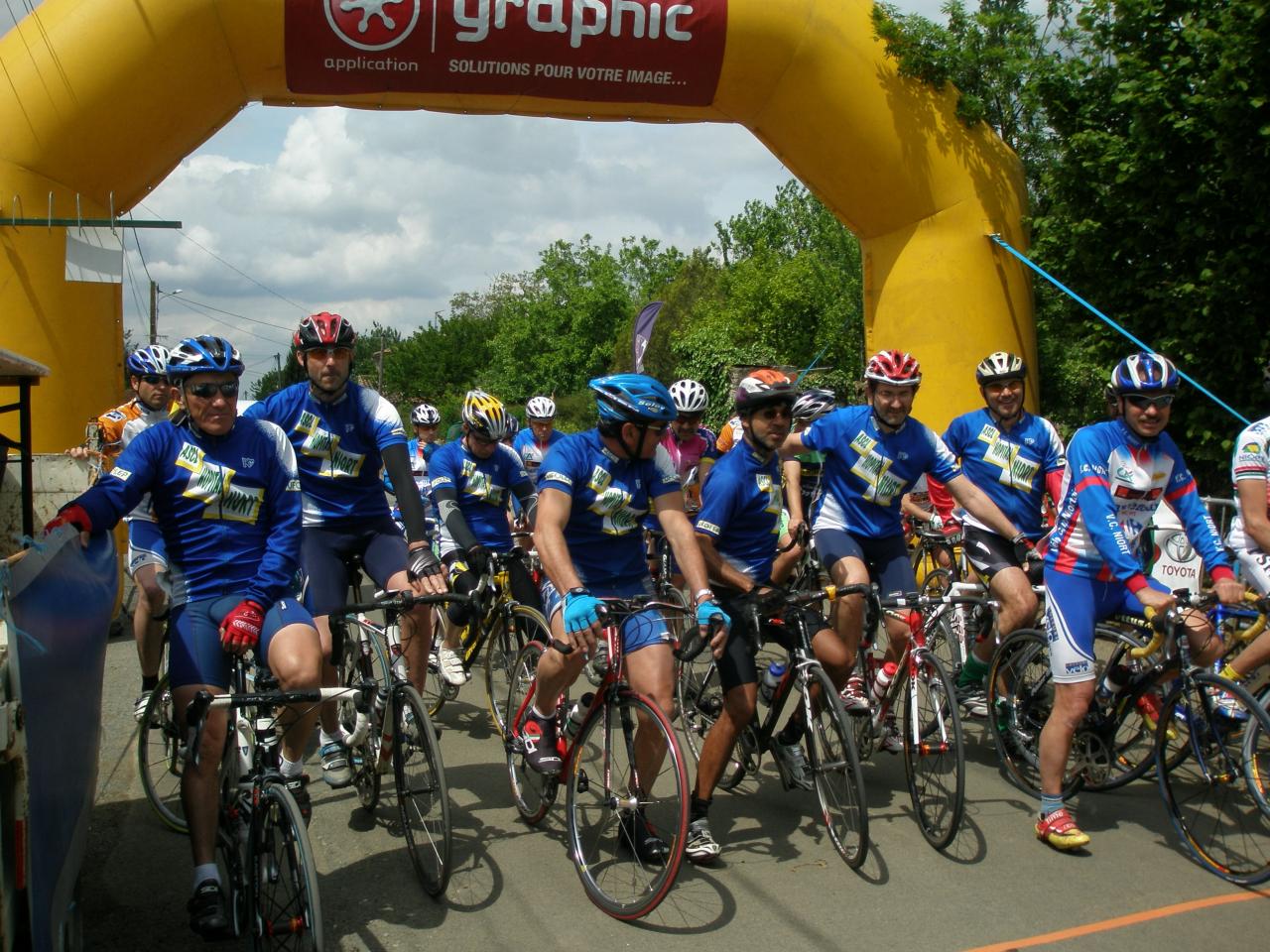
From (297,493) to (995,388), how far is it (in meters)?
4.15

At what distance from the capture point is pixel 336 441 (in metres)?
5.84

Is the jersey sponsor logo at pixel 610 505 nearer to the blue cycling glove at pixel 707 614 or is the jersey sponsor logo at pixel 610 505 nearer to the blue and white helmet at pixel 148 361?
the blue cycling glove at pixel 707 614

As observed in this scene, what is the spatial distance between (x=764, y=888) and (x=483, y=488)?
12.2 feet

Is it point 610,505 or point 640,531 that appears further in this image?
point 640,531

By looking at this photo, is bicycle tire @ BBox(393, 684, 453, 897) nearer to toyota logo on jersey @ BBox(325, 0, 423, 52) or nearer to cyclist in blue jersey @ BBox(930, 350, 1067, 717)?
cyclist in blue jersey @ BBox(930, 350, 1067, 717)

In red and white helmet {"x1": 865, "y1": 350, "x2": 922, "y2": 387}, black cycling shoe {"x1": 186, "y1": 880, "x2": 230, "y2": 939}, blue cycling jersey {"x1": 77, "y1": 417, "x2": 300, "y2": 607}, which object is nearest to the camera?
black cycling shoe {"x1": 186, "y1": 880, "x2": 230, "y2": 939}

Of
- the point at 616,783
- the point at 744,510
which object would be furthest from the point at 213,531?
the point at 744,510

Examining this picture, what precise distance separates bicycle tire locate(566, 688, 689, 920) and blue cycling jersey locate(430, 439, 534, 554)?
10.2 ft

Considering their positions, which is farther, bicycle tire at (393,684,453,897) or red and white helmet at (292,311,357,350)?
red and white helmet at (292,311,357,350)

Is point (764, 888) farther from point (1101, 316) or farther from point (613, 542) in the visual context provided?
point (1101, 316)

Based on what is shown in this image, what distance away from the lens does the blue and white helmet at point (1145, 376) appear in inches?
204

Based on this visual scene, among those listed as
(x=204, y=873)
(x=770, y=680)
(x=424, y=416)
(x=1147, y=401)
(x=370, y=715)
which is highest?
(x=1147, y=401)

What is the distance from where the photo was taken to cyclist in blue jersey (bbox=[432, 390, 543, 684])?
726cm

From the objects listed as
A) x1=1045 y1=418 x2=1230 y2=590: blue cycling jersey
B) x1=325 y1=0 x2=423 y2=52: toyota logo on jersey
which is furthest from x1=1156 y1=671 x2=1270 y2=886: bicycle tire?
x1=325 y1=0 x2=423 y2=52: toyota logo on jersey
